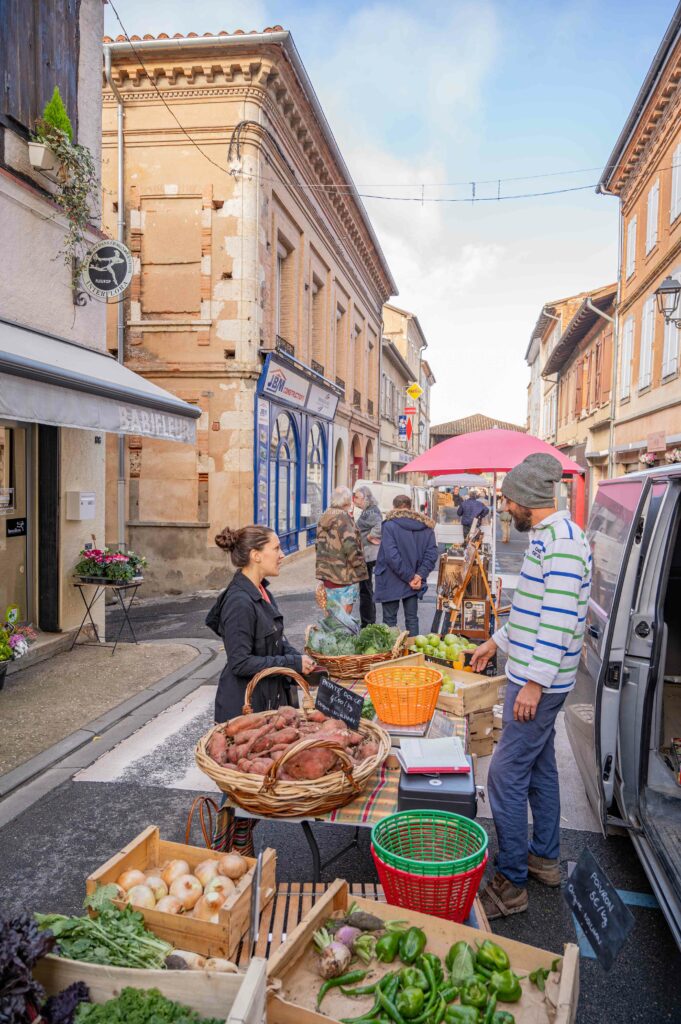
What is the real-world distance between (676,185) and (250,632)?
16883 millimetres

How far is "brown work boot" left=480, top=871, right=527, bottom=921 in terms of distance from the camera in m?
3.15

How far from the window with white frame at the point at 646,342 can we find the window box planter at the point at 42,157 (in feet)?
50.2

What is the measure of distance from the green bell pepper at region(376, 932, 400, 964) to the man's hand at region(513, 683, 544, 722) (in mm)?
1238

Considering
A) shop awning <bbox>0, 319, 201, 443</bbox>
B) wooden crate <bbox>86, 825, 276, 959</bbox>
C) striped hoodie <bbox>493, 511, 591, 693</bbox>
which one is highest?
shop awning <bbox>0, 319, 201, 443</bbox>

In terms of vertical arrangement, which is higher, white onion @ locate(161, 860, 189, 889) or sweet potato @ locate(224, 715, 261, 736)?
sweet potato @ locate(224, 715, 261, 736)

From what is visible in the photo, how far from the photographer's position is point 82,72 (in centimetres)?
784

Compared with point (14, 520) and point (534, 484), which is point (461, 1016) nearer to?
point (534, 484)

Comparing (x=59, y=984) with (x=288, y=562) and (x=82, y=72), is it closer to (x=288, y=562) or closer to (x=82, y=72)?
(x=82, y=72)

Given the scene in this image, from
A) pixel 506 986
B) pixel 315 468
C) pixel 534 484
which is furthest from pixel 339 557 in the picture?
pixel 315 468

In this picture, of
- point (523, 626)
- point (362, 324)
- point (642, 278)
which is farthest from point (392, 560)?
point (362, 324)

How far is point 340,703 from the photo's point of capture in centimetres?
313

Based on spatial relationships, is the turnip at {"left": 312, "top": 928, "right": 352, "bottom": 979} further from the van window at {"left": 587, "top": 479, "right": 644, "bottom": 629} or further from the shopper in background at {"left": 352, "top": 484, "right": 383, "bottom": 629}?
the shopper in background at {"left": 352, "top": 484, "right": 383, "bottom": 629}

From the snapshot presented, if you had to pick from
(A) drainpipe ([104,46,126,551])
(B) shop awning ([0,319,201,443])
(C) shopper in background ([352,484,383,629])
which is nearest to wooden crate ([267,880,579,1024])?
(B) shop awning ([0,319,201,443])

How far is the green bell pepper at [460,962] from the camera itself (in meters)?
2.00
